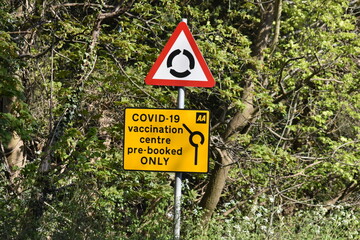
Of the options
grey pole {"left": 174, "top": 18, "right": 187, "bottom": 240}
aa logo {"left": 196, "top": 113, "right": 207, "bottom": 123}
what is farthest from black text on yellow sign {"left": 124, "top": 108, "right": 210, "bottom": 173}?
grey pole {"left": 174, "top": 18, "right": 187, "bottom": 240}

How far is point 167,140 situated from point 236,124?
24.8 ft

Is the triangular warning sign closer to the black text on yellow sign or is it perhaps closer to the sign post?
the sign post

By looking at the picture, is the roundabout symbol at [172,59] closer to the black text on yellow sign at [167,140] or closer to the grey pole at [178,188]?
the grey pole at [178,188]

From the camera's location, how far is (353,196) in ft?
53.0

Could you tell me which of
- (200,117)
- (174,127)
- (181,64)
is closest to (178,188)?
(174,127)

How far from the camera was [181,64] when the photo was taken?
629 cm

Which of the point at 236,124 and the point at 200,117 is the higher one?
the point at 236,124

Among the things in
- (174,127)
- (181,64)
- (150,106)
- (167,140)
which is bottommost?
(167,140)

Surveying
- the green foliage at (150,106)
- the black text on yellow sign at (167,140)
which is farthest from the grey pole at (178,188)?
the green foliage at (150,106)

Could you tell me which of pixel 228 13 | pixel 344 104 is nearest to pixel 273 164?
pixel 344 104

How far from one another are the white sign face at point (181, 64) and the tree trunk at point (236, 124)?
6.45m

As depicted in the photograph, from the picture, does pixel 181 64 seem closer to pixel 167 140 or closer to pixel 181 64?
pixel 181 64

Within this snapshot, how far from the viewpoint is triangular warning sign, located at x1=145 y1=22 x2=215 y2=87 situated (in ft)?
20.5

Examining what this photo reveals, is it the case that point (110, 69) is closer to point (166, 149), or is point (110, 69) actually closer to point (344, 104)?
point (166, 149)
